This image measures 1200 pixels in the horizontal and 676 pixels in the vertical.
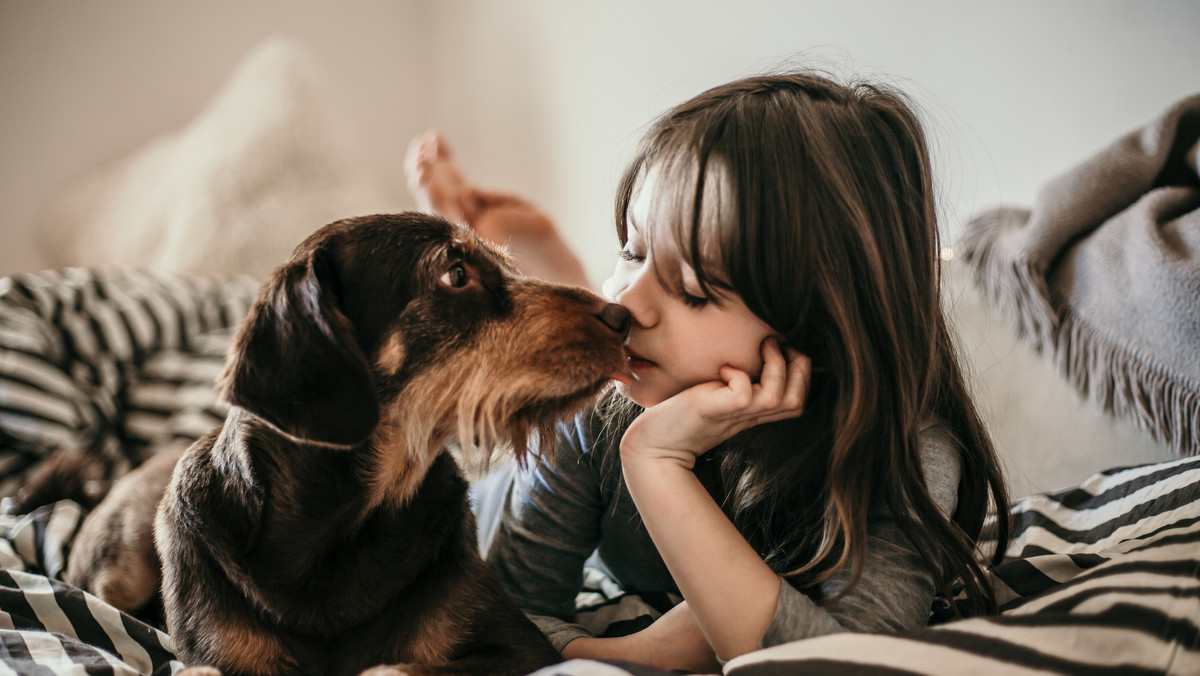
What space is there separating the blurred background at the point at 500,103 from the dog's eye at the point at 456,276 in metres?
1.08

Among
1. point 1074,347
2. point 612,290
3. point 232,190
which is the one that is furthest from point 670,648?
point 232,190

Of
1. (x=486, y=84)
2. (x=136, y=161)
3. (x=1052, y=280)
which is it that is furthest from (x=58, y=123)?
(x=1052, y=280)

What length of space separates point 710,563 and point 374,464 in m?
0.48

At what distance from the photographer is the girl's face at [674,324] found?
1.10 metres

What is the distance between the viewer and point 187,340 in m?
2.22

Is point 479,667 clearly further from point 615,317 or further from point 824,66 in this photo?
point 824,66

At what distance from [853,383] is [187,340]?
194 cm

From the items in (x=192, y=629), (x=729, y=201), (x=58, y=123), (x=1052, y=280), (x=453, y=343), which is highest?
(x=58, y=123)

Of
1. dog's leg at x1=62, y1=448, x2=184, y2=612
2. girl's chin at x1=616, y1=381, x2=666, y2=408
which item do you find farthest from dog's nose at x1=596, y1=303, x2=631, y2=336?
dog's leg at x1=62, y1=448, x2=184, y2=612

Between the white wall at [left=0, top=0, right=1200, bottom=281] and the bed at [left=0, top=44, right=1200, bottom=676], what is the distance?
0.89 feet

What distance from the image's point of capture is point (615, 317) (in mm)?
1086

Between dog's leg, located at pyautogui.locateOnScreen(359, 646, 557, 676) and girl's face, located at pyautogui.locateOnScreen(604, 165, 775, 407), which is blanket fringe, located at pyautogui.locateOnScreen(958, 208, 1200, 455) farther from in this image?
dog's leg, located at pyautogui.locateOnScreen(359, 646, 557, 676)

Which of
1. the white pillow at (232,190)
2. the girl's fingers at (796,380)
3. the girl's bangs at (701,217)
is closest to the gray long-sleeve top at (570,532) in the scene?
the girl's fingers at (796,380)

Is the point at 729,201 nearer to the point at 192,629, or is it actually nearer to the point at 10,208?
the point at 192,629
